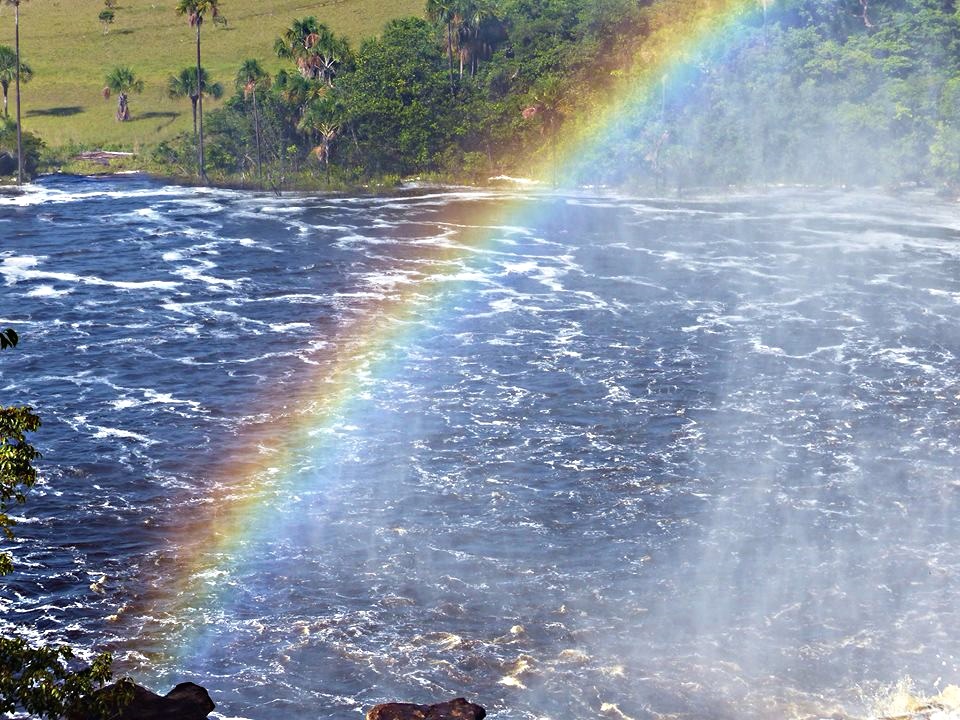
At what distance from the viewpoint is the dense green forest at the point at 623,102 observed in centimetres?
15825

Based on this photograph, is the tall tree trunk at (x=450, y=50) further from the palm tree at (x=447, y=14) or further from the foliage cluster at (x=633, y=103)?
the foliage cluster at (x=633, y=103)

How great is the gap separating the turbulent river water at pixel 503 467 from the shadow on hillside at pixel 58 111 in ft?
229

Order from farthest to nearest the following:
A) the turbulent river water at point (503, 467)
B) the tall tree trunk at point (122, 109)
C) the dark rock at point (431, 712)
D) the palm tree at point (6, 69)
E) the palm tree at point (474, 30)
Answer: the tall tree trunk at point (122, 109) < the palm tree at point (474, 30) < the palm tree at point (6, 69) < the turbulent river water at point (503, 467) < the dark rock at point (431, 712)

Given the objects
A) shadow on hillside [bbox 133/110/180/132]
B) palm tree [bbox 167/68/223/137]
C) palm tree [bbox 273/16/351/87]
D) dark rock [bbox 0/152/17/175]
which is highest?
palm tree [bbox 273/16/351/87]

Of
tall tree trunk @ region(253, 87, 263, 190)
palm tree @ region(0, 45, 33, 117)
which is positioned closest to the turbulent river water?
tall tree trunk @ region(253, 87, 263, 190)

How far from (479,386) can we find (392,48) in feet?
332

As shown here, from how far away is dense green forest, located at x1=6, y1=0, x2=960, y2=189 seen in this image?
519ft

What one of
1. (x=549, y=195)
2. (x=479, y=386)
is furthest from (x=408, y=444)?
(x=549, y=195)

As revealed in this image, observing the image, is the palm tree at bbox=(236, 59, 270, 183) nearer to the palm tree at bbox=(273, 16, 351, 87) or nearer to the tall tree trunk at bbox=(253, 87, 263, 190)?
the tall tree trunk at bbox=(253, 87, 263, 190)

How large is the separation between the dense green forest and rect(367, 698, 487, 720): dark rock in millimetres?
124994

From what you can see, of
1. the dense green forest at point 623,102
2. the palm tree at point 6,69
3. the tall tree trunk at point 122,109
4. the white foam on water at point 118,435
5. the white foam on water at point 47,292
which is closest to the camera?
the white foam on water at point 118,435

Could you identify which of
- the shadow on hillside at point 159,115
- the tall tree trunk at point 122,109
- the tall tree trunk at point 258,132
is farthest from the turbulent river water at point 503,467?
the tall tree trunk at point 122,109

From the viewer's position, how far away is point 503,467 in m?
67.2

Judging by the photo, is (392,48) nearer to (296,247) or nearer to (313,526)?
(296,247)
